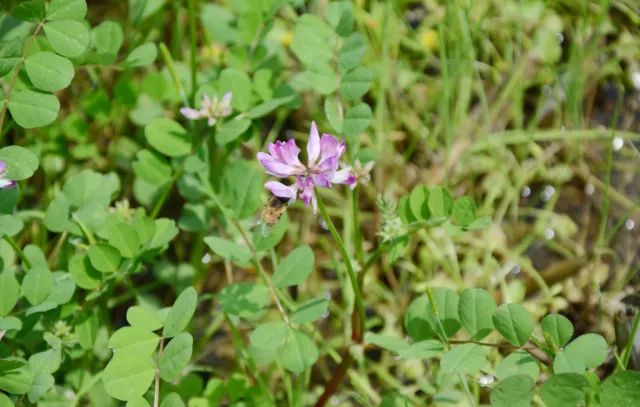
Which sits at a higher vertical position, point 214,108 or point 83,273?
point 214,108

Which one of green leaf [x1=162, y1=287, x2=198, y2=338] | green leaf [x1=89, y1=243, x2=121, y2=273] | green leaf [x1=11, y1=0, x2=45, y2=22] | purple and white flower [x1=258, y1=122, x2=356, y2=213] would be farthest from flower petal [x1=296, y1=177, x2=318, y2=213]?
green leaf [x1=11, y1=0, x2=45, y2=22]

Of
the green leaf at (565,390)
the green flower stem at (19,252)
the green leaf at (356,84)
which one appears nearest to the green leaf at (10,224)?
the green flower stem at (19,252)

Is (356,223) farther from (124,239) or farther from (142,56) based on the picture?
(142,56)

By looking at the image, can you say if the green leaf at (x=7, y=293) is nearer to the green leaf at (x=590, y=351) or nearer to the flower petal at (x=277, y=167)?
the flower petal at (x=277, y=167)

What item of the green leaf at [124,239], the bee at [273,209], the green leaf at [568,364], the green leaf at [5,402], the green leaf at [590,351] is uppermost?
the bee at [273,209]

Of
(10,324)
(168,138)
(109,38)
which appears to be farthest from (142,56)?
(10,324)

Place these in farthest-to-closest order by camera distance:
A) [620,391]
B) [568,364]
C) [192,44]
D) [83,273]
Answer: [192,44], [83,273], [568,364], [620,391]
